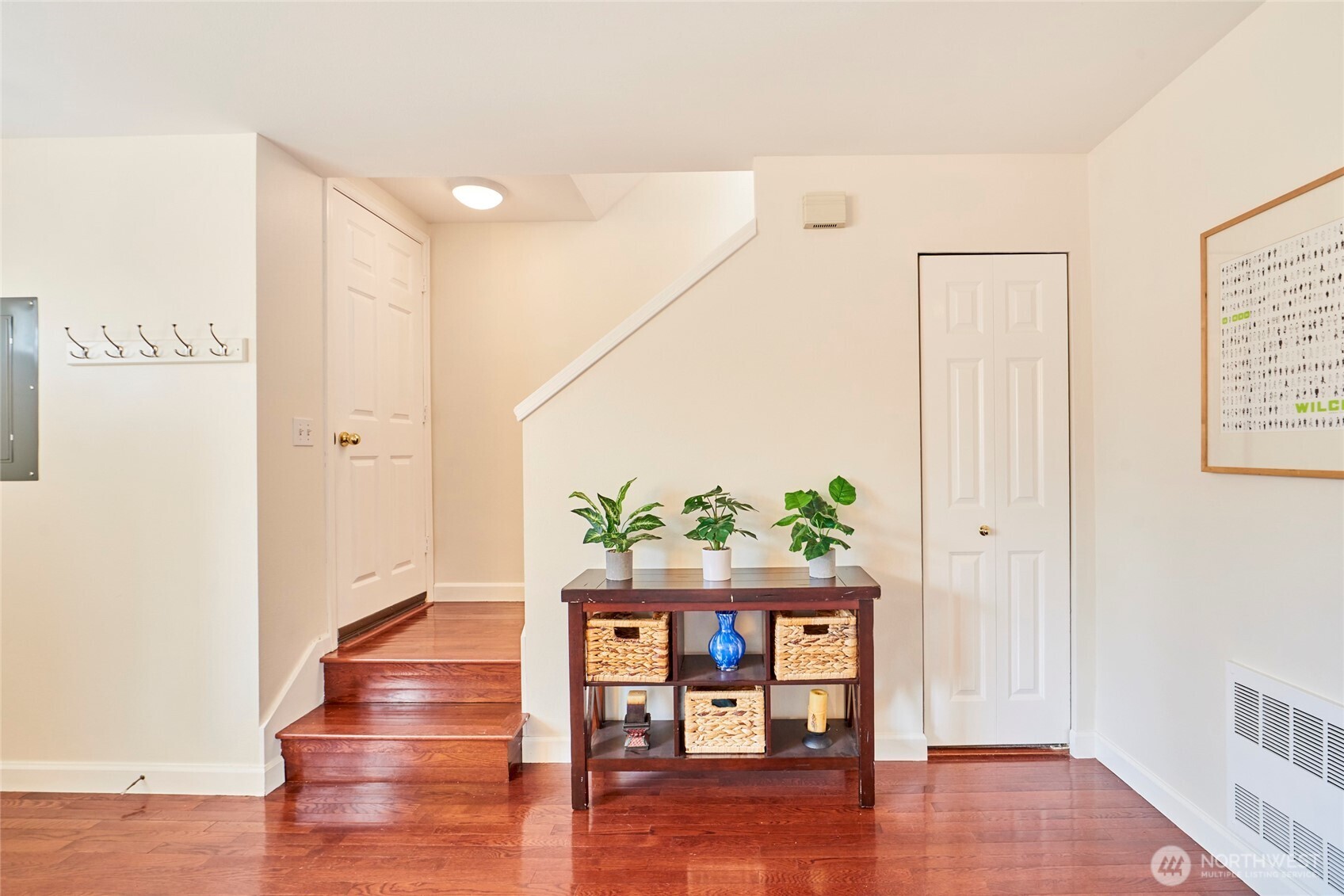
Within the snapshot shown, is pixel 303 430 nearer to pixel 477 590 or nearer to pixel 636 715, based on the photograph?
pixel 477 590

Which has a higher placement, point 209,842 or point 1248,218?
point 1248,218

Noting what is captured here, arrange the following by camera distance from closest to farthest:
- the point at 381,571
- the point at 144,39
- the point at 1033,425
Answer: the point at 144,39
the point at 1033,425
the point at 381,571

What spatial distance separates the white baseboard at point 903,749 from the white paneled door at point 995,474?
199mm

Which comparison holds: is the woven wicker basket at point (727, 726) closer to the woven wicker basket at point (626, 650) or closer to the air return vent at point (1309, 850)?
the woven wicker basket at point (626, 650)

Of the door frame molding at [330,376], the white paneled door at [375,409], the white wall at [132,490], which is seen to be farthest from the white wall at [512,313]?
the white wall at [132,490]

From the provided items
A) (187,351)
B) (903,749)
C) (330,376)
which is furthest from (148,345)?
(903,749)

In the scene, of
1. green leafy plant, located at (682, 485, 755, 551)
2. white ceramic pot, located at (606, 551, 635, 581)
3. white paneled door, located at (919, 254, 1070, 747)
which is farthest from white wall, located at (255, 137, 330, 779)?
white paneled door, located at (919, 254, 1070, 747)

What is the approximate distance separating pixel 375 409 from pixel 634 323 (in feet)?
4.96

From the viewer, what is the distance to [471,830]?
2.27 m

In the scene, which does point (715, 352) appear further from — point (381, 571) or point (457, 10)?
point (381, 571)

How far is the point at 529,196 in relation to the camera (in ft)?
11.8

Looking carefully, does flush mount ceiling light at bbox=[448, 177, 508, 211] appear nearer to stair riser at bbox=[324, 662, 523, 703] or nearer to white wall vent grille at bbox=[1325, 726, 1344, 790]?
stair riser at bbox=[324, 662, 523, 703]

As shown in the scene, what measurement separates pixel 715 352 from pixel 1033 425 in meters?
1.30

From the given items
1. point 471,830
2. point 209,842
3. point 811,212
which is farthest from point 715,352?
point 209,842
